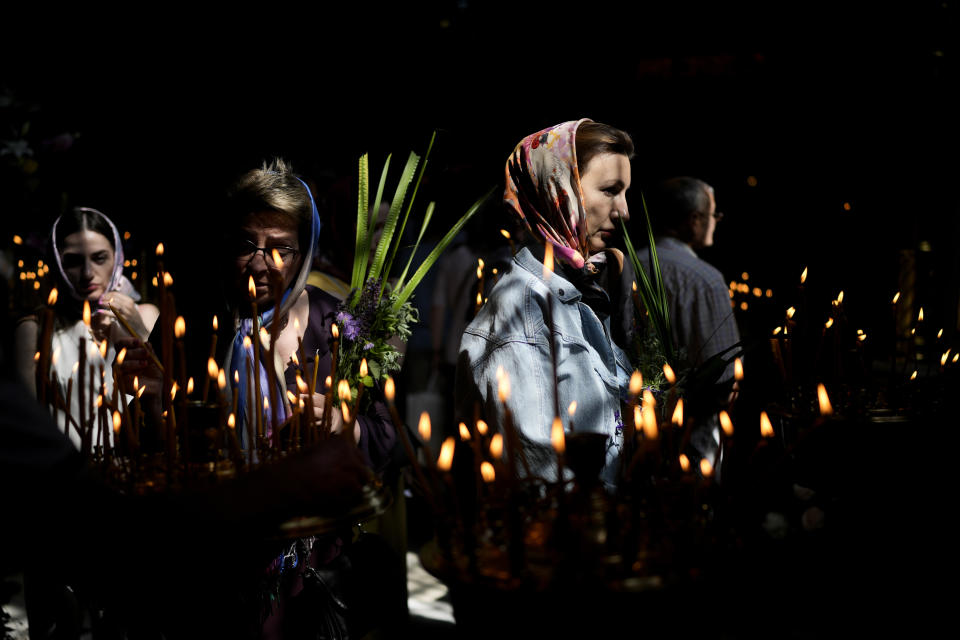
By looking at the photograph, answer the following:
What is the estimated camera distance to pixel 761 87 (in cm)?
559

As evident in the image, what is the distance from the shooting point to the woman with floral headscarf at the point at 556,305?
6.55 feet

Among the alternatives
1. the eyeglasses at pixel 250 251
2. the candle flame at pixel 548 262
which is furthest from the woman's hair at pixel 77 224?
the candle flame at pixel 548 262

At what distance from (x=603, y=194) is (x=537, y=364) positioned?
20.5 inches

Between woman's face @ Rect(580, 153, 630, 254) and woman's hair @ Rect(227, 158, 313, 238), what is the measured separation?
0.87m

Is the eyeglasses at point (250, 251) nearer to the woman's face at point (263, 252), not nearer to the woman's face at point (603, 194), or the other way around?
the woman's face at point (263, 252)

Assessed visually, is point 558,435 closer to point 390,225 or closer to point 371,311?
point 371,311

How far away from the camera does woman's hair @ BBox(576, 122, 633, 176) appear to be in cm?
214

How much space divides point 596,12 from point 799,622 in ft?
10.5

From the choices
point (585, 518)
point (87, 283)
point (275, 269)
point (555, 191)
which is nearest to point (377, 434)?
point (275, 269)

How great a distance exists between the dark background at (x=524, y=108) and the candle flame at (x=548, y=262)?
2.74 feet

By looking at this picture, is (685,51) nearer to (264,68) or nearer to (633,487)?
(264,68)

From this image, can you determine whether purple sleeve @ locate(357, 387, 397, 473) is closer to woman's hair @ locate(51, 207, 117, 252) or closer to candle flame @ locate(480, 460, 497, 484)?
candle flame @ locate(480, 460, 497, 484)

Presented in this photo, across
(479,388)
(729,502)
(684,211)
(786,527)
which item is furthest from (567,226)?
(684,211)

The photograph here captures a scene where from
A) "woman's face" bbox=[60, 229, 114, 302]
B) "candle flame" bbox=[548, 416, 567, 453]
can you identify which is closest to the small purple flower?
"candle flame" bbox=[548, 416, 567, 453]
